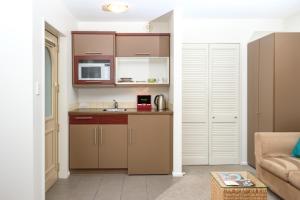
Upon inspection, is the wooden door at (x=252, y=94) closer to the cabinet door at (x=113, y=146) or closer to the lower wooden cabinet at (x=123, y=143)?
the lower wooden cabinet at (x=123, y=143)

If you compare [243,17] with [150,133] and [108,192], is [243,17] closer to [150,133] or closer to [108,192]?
[150,133]

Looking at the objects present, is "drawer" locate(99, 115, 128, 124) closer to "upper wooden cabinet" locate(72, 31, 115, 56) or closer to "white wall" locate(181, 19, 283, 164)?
"upper wooden cabinet" locate(72, 31, 115, 56)

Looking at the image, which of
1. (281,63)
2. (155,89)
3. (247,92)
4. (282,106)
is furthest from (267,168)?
(155,89)

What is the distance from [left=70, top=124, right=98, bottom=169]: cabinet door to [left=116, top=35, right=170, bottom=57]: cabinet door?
135 centimetres

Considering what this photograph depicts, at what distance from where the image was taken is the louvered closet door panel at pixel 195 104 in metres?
5.04

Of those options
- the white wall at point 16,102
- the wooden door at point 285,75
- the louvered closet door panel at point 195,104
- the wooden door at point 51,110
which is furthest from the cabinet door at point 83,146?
the wooden door at point 285,75

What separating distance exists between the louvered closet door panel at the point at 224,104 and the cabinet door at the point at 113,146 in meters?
1.55

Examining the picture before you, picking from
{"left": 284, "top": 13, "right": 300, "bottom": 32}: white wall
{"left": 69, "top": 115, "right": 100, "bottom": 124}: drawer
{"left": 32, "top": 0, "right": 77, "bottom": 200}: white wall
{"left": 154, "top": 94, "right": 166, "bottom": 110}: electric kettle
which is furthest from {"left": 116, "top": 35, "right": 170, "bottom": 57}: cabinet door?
{"left": 284, "top": 13, "right": 300, "bottom": 32}: white wall

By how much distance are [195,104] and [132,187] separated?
6.07 ft

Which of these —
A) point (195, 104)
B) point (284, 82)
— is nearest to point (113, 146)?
point (195, 104)

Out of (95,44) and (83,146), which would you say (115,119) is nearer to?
(83,146)

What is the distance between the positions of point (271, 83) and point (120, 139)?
2.32m

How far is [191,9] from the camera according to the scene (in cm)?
446

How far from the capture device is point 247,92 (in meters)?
5.07
